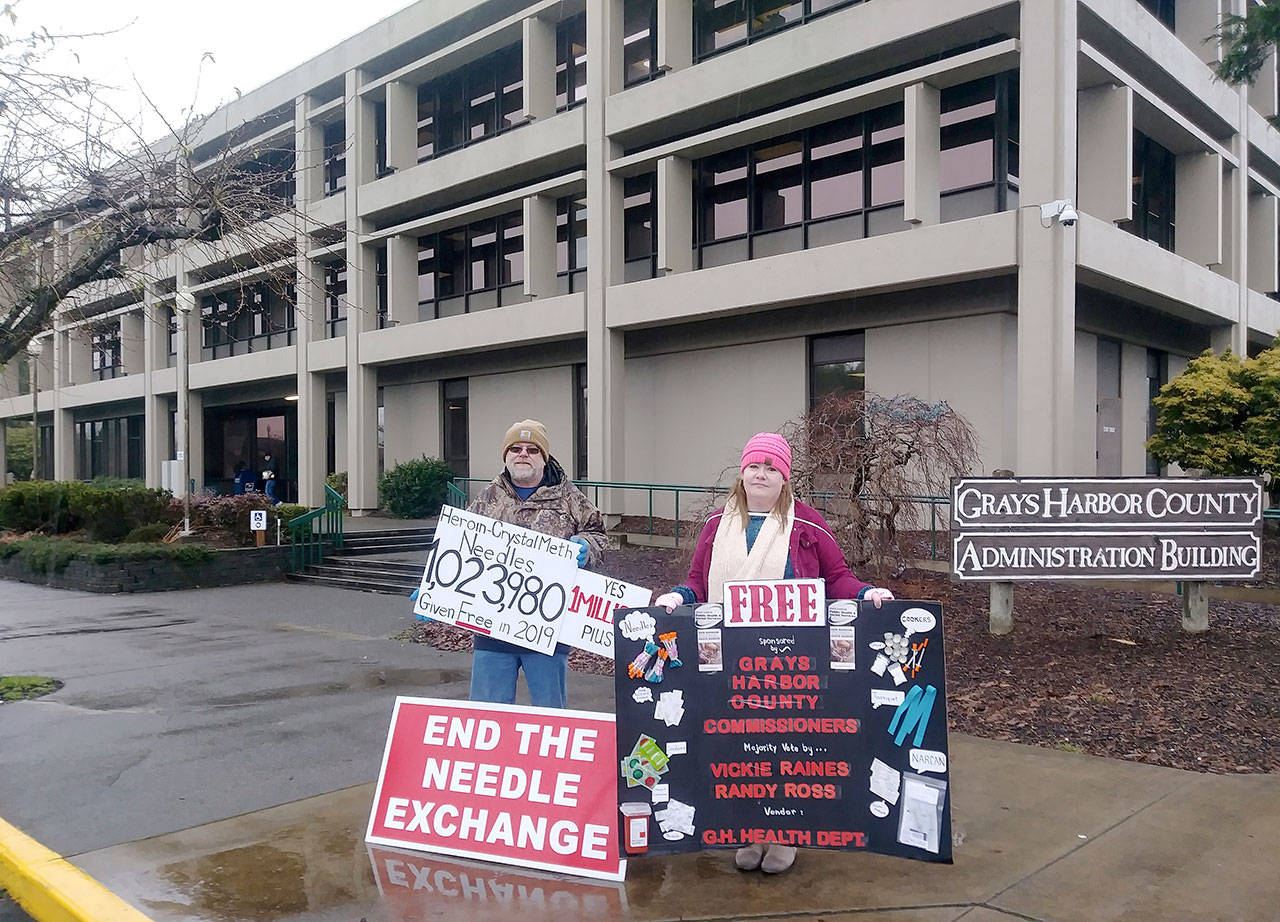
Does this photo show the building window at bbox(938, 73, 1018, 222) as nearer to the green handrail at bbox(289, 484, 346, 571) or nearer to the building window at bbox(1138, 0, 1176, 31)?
the building window at bbox(1138, 0, 1176, 31)

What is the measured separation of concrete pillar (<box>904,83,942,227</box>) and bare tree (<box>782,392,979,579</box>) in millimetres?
4601

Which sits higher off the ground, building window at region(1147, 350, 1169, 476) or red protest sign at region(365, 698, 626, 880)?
building window at region(1147, 350, 1169, 476)

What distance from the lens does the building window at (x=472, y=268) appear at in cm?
2316

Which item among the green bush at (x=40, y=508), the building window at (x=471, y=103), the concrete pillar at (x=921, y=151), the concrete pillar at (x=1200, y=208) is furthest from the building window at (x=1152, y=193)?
the green bush at (x=40, y=508)

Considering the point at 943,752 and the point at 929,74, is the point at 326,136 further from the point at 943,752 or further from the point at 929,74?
the point at 943,752

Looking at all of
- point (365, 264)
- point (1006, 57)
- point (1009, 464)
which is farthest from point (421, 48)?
point (1009, 464)

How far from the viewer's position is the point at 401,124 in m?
24.0

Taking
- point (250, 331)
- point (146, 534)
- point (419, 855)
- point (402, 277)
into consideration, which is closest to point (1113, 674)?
point (419, 855)

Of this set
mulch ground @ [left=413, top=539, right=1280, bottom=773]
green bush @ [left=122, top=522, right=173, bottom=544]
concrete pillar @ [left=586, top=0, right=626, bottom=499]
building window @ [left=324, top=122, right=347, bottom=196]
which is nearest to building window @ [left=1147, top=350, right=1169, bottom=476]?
mulch ground @ [left=413, top=539, right=1280, bottom=773]

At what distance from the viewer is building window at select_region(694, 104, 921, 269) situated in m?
16.6

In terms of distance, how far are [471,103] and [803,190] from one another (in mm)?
9978

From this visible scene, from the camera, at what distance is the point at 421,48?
24.0 m

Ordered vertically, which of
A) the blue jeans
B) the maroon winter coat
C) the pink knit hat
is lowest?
the blue jeans

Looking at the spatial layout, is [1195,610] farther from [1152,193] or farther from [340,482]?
[340,482]
